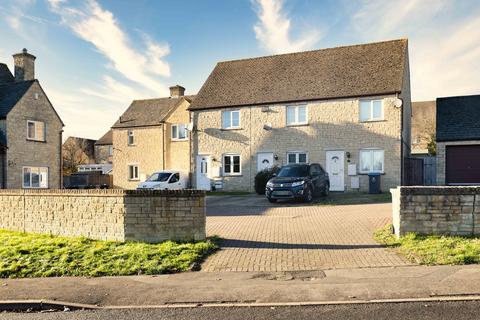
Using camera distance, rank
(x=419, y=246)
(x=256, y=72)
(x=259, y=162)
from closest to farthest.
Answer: (x=419, y=246) < (x=259, y=162) < (x=256, y=72)

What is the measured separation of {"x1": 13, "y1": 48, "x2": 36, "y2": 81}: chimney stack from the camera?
96.7ft

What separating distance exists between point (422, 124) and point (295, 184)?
3674 cm

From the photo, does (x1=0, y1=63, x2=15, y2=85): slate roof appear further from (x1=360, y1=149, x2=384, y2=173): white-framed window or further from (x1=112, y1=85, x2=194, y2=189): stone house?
(x1=360, y1=149, x2=384, y2=173): white-framed window

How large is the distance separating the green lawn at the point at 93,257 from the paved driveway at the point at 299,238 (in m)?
0.63

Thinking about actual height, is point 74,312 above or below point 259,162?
below

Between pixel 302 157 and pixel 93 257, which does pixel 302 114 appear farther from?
pixel 93 257

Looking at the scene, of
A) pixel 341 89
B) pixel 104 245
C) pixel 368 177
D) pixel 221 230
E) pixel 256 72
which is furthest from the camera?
pixel 256 72

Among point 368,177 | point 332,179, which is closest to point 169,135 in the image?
point 332,179

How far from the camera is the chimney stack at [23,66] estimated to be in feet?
96.7

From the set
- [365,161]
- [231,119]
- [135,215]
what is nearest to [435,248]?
[135,215]

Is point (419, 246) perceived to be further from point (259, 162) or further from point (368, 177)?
point (259, 162)

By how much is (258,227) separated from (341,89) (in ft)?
50.3

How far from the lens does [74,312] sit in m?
6.18

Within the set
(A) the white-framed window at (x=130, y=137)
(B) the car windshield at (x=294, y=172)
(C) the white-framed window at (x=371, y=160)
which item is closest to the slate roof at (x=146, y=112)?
(A) the white-framed window at (x=130, y=137)
